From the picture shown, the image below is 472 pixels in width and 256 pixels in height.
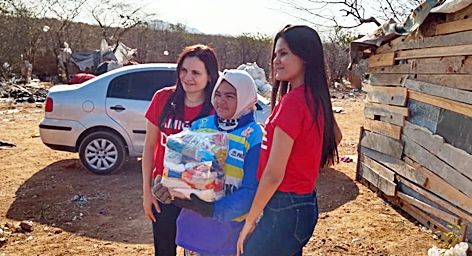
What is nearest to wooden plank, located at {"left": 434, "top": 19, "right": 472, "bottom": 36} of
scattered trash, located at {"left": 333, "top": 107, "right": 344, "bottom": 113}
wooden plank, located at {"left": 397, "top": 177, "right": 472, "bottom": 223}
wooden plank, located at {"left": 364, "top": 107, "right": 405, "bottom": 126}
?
wooden plank, located at {"left": 364, "top": 107, "right": 405, "bottom": 126}

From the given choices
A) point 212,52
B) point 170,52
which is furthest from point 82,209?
point 170,52

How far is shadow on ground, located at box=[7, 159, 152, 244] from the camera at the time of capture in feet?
16.7

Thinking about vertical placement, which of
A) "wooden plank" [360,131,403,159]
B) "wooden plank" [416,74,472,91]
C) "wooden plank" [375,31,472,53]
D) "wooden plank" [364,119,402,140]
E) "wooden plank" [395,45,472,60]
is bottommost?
"wooden plank" [360,131,403,159]

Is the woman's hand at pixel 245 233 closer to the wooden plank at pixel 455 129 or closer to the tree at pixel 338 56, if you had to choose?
the wooden plank at pixel 455 129

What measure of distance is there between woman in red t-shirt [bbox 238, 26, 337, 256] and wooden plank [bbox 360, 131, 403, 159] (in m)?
4.10

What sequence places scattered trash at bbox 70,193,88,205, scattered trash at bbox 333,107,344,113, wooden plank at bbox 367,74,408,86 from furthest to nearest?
1. scattered trash at bbox 333,107,344,113
2. wooden plank at bbox 367,74,408,86
3. scattered trash at bbox 70,193,88,205

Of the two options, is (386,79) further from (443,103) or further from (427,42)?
(443,103)

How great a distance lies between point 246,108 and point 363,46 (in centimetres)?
508

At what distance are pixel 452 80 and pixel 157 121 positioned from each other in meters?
3.30

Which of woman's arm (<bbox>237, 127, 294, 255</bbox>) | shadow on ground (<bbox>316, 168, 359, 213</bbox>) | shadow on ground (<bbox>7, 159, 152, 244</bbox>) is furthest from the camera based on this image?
shadow on ground (<bbox>316, 168, 359, 213</bbox>)

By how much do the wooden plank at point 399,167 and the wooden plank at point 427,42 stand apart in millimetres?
1377

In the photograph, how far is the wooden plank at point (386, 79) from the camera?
19.9 feet

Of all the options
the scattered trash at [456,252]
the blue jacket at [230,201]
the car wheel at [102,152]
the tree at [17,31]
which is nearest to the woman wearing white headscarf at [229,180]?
the blue jacket at [230,201]

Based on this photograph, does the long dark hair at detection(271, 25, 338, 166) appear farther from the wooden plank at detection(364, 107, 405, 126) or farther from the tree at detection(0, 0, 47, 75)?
the tree at detection(0, 0, 47, 75)
